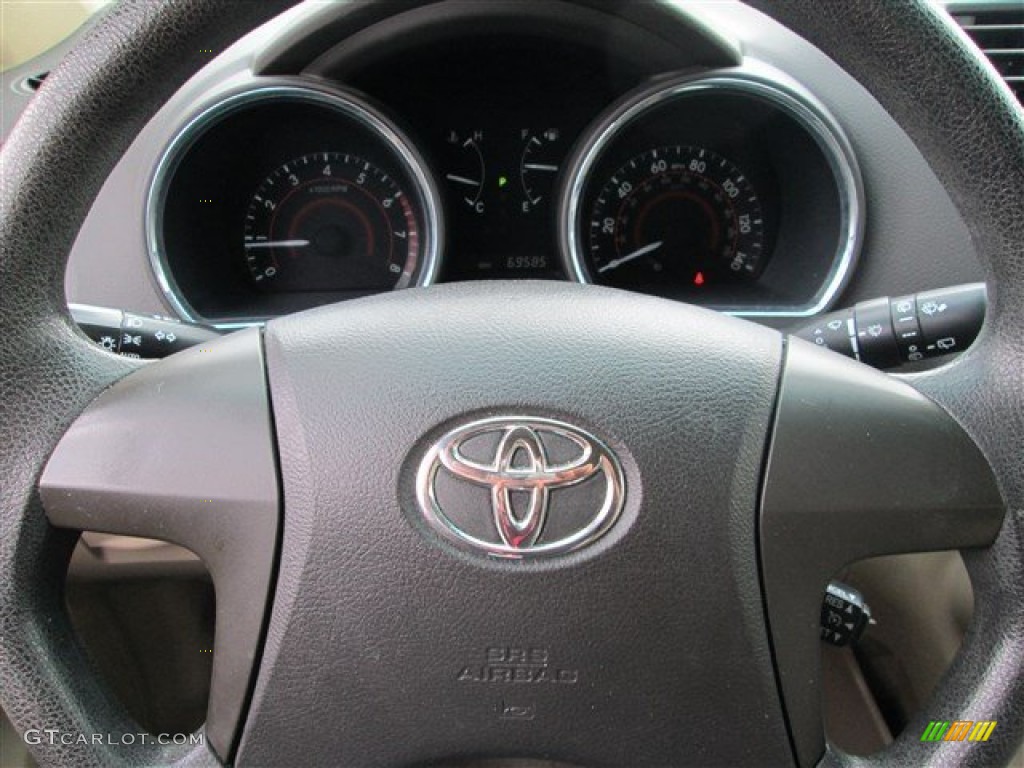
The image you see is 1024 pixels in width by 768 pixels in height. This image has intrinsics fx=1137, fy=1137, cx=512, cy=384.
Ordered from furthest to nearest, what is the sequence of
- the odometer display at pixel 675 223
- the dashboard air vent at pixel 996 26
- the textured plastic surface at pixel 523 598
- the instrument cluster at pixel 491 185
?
the odometer display at pixel 675 223 → the instrument cluster at pixel 491 185 → the dashboard air vent at pixel 996 26 → the textured plastic surface at pixel 523 598

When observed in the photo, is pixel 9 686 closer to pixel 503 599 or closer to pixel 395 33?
pixel 503 599

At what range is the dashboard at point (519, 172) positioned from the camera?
6.63 feet

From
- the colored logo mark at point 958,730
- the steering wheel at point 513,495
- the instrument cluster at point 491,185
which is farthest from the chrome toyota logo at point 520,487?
the instrument cluster at point 491,185

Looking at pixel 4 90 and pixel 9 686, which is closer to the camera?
pixel 9 686

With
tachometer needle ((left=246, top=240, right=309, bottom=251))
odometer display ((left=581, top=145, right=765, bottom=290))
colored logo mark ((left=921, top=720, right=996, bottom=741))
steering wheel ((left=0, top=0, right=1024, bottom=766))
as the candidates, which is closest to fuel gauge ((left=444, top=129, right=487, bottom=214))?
odometer display ((left=581, top=145, right=765, bottom=290))

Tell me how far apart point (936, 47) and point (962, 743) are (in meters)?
0.57

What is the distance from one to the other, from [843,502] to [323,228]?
5.88 ft

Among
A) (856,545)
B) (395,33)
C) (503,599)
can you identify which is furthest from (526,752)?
(395,33)

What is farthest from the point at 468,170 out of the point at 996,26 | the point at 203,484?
the point at 203,484

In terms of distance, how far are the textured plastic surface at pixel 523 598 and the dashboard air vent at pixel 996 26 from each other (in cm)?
127

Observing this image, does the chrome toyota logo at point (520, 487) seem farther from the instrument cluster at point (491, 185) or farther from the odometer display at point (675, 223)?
the odometer display at point (675, 223)

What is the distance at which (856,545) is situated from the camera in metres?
0.94

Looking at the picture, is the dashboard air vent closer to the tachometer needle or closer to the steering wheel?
the steering wheel

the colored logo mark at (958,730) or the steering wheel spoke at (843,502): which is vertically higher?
the steering wheel spoke at (843,502)
